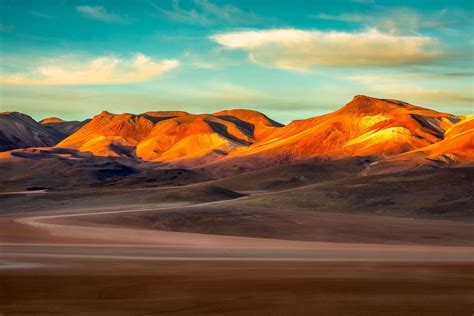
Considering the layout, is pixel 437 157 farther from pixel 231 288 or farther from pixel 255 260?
pixel 231 288

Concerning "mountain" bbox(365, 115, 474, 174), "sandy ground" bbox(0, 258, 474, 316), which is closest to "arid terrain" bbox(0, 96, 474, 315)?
"sandy ground" bbox(0, 258, 474, 316)

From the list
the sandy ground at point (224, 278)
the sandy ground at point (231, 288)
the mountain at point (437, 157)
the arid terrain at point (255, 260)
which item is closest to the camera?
the sandy ground at point (231, 288)

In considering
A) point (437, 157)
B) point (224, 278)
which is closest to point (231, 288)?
point (224, 278)

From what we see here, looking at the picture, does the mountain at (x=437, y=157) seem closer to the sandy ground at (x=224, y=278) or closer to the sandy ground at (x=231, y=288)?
the sandy ground at (x=224, y=278)

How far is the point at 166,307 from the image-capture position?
1820cm

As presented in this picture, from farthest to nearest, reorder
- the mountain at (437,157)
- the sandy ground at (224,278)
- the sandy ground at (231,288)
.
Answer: the mountain at (437,157), the sandy ground at (224,278), the sandy ground at (231,288)

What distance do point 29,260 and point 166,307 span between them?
1150cm

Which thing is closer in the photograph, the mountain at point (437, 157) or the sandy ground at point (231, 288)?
the sandy ground at point (231, 288)

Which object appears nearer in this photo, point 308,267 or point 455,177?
point 308,267

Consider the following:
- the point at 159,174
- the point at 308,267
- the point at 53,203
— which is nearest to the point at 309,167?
the point at 159,174

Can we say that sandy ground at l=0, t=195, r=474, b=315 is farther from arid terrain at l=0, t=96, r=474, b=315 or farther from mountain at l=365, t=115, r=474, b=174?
mountain at l=365, t=115, r=474, b=174

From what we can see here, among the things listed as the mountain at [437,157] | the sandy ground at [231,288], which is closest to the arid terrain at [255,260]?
the sandy ground at [231,288]

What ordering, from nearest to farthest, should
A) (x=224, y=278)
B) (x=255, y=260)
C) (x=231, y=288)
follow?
1. (x=231, y=288)
2. (x=224, y=278)
3. (x=255, y=260)

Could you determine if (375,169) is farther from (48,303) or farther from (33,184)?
(48,303)
